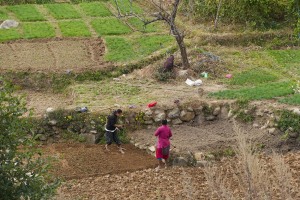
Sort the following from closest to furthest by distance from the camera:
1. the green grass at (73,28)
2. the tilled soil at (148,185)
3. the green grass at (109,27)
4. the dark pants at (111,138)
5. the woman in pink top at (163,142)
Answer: the tilled soil at (148,185), the woman in pink top at (163,142), the dark pants at (111,138), the green grass at (73,28), the green grass at (109,27)

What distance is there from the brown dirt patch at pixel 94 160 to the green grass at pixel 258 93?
10.9 feet

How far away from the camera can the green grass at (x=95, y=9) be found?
27.6 m

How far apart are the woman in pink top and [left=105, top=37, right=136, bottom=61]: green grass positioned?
6.84 metres

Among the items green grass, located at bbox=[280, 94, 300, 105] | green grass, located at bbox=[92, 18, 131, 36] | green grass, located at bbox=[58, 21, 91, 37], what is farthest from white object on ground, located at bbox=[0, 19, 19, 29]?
green grass, located at bbox=[280, 94, 300, 105]

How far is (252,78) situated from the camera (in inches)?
808

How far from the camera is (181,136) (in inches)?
709

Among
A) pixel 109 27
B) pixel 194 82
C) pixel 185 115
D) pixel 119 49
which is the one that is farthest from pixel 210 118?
pixel 109 27

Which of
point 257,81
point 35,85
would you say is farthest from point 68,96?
point 257,81

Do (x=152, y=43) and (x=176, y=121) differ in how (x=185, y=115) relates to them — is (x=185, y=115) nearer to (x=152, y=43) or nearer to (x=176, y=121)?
(x=176, y=121)

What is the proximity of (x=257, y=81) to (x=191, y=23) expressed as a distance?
6376mm

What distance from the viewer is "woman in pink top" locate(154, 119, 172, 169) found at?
15.8 m

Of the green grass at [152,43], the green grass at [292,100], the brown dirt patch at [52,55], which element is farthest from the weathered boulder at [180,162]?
the green grass at [152,43]

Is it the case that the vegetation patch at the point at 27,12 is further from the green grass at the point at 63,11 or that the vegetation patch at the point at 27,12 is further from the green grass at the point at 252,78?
the green grass at the point at 252,78

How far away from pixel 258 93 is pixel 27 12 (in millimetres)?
12689
